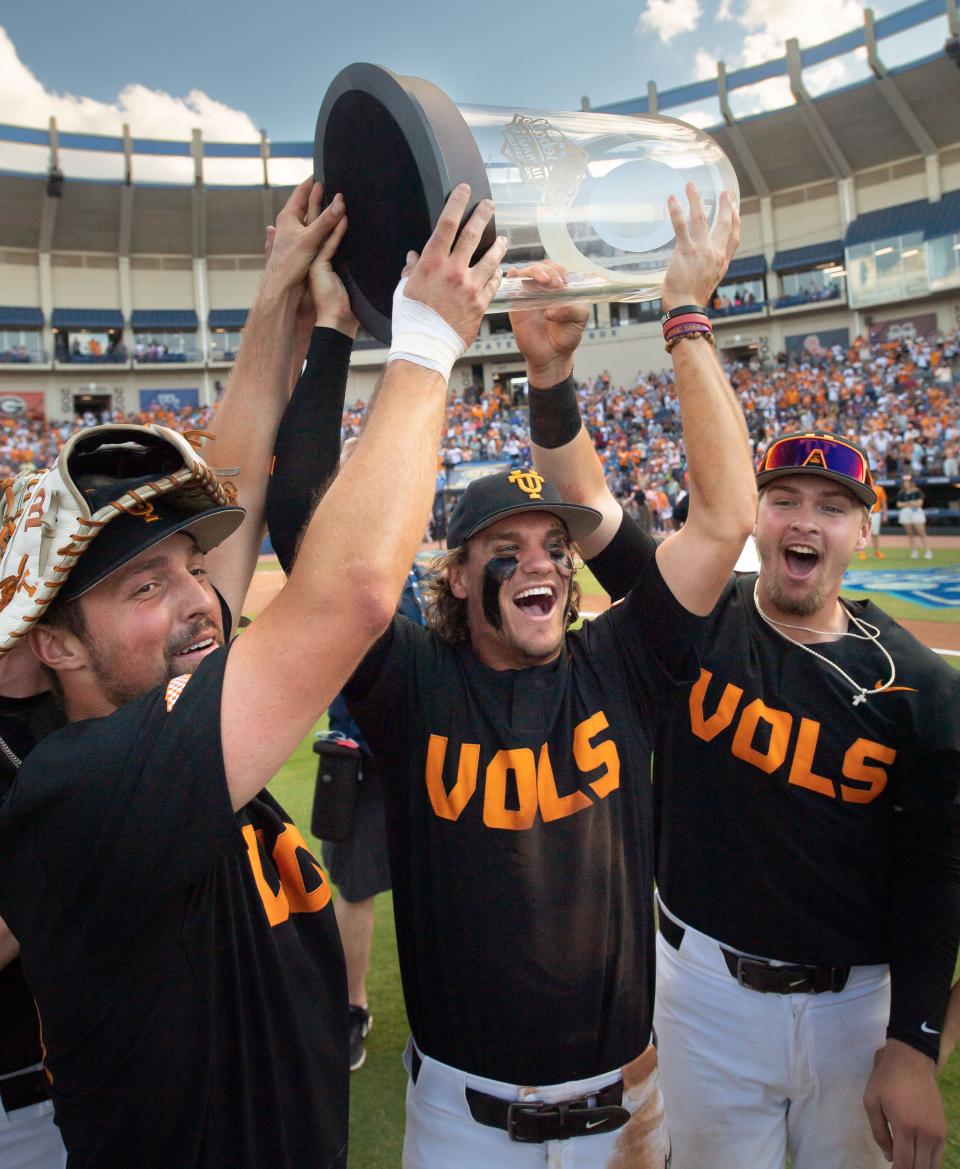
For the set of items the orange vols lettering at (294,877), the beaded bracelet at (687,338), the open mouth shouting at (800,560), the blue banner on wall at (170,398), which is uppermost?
the blue banner on wall at (170,398)

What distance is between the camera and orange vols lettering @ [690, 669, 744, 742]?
2383mm

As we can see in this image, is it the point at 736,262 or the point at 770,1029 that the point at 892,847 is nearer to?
the point at 770,1029

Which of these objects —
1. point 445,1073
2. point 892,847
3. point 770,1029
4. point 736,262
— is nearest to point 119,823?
point 445,1073

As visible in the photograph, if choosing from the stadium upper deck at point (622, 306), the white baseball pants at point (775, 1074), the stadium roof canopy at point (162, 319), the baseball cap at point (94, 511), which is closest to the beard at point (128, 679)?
the baseball cap at point (94, 511)

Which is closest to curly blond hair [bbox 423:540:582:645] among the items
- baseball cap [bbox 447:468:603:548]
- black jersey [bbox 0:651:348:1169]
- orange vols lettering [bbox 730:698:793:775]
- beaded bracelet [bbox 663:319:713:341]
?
baseball cap [bbox 447:468:603:548]

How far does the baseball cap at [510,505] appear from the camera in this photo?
2162mm

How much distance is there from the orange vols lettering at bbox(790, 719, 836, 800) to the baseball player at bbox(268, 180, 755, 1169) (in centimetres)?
42

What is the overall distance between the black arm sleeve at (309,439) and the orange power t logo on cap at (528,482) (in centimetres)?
56

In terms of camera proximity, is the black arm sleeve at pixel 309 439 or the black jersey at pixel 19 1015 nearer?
the black jersey at pixel 19 1015

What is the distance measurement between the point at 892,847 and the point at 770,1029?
615 millimetres

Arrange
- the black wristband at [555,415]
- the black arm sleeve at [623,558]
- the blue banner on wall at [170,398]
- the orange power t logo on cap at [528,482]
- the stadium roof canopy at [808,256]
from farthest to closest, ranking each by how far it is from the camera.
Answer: the blue banner on wall at [170,398]
the stadium roof canopy at [808,256]
the black arm sleeve at [623,558]
the black wristband at [555,415]
the orange power t logo on cap at [528,482]

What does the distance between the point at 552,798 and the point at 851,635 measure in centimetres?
112

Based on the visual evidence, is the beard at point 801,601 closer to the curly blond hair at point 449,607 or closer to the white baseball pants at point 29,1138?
the curly blond hair at point 449,607

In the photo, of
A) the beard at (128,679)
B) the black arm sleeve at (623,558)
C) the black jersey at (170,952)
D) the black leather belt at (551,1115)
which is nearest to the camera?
the black jersey at (170,952)
